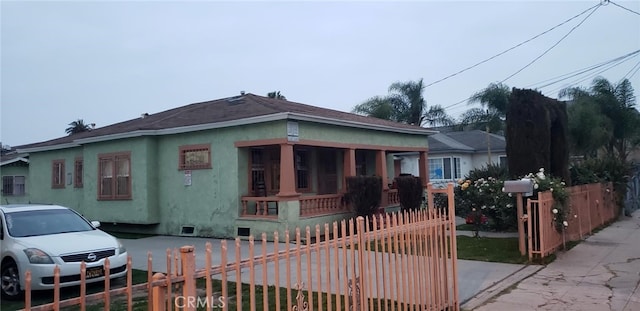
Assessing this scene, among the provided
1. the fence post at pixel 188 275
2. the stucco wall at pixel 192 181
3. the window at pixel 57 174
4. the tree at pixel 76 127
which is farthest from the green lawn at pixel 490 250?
the tree at pixel 76 127

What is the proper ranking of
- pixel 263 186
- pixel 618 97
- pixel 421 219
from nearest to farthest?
pixel 421 219
pixel 263 186
pixel 618 97

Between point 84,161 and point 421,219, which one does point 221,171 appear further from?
point 421,219

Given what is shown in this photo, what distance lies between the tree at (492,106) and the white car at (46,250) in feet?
108

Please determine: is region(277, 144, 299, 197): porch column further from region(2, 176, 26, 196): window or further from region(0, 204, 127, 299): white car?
region(2, 176, 26, 196): window

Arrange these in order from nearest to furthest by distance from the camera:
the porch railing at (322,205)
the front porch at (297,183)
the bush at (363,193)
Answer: the front porch at (297,183) < the porch railing at (322,205) < the bush at (363,193)

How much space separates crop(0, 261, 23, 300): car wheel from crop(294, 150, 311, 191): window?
430 inches

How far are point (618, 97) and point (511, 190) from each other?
2746 cm

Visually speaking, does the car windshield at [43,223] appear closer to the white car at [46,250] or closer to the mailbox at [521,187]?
the white car at [46,250]

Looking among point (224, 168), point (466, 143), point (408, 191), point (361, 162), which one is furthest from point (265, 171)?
point (466, 143)

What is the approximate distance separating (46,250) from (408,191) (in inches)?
517

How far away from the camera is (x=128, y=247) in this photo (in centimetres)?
1406

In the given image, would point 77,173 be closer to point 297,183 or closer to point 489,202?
point 297,183

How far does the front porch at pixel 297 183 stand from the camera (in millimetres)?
14492

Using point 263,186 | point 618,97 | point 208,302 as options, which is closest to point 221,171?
point 263,186
